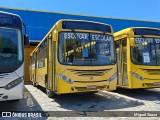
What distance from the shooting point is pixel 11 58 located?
25.0 ft

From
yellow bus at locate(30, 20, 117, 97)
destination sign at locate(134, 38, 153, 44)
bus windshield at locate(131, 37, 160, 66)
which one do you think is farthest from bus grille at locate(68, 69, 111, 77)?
destination sign at locate(134, 38, 153, 44)

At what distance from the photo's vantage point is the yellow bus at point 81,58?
349 inches

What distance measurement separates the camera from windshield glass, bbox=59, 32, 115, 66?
8984 millimetres

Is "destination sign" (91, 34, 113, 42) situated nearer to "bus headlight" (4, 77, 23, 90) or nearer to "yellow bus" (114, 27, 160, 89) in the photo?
"yellow bus" (114, 27, 160, 89)

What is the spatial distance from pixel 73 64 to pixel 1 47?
2.52 meters

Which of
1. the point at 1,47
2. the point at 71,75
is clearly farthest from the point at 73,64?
the point at 1,47

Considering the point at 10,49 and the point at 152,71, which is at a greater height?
the point at 10,49

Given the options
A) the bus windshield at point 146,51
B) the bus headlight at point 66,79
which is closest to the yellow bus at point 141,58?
the bus windshield at point 146,51

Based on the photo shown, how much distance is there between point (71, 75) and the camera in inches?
349

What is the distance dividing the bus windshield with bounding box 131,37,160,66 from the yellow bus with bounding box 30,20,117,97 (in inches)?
55.2

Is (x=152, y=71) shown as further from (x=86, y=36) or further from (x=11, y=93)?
(x=11, y=93)

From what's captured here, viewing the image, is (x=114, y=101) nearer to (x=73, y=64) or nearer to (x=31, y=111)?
(x=73, y=64)

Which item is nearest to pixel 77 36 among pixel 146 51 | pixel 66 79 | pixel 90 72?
pixel 90 72

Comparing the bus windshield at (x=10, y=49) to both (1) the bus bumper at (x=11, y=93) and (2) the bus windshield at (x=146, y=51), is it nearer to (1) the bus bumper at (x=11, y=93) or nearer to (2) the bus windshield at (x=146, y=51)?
(1) the bus bumper at (x=11, y=93)
